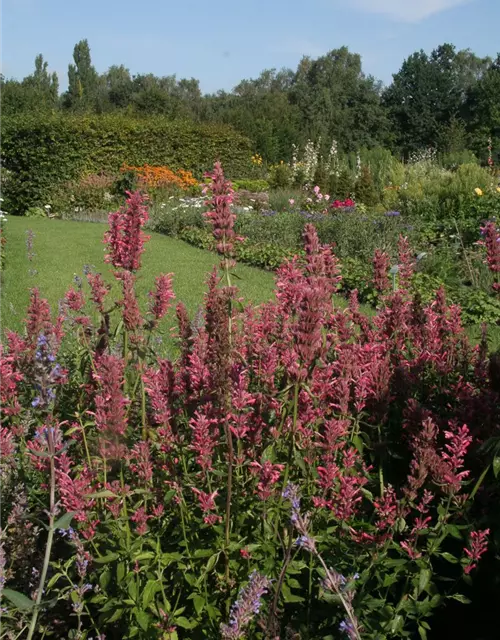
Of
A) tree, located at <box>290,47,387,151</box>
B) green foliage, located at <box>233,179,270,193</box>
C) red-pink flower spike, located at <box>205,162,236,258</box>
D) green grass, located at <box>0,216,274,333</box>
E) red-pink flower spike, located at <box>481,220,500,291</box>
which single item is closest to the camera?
red-pink flower spike, located at <box>205,162,236,258</box>

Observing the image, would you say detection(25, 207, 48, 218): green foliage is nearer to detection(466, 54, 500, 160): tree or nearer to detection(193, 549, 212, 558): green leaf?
detection(193, 549, 212, 558): green leaf

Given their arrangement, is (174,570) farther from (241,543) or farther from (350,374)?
(350,374)

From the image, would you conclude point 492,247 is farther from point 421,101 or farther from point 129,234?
point 421,101

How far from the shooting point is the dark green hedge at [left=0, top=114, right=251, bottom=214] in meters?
19.6

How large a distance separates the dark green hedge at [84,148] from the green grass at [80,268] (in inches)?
186

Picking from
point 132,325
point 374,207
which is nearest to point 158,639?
point 132,325

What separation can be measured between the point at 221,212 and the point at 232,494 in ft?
3.13

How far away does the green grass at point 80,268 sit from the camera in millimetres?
8195

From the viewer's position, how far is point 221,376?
184cm

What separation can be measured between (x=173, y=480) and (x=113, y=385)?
436 millimetres

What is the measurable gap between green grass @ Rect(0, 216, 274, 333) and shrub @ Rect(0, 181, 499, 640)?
398cm

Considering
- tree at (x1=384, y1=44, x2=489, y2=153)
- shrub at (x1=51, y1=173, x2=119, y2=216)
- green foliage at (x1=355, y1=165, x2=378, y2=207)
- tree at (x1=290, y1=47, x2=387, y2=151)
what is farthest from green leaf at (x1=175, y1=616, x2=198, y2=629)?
tree at (x1=384, y1=44, x2=489, y2=153)

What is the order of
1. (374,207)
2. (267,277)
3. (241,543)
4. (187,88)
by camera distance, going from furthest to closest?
(187,88) → (374,207) → (267,277) → (241,543)

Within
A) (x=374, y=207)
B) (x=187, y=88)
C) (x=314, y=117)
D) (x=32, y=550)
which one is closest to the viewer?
(x=32, y=550)
